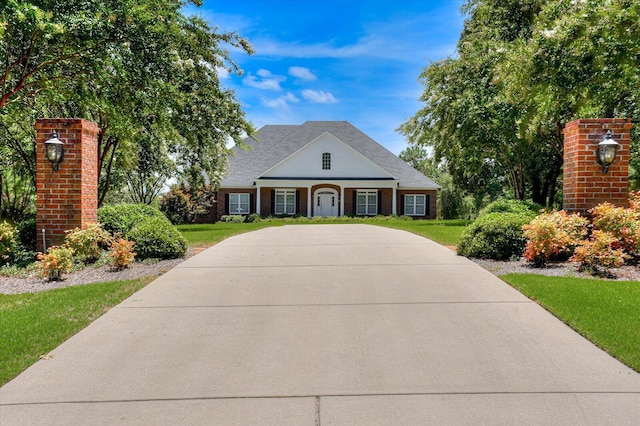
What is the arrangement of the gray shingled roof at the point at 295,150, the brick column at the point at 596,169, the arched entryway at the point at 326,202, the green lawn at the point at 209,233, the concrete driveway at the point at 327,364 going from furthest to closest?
the arched entryway at the point at 326,202 < the gray shingled roof at the point at 295,150 < the green lawn at the point at 209,233 < the brick column at the point at 596,169 < the concrete driveway at the point at 327,364

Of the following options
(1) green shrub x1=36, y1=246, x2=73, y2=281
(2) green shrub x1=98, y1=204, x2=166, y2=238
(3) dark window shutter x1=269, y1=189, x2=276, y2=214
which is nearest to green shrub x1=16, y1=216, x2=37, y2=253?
(2) green shrub x1=98, y1=204, x2=166, y2=238

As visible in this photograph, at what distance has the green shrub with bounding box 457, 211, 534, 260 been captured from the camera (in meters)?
8.65

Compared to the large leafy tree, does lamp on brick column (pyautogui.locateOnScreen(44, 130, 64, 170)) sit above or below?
below

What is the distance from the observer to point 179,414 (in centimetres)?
317

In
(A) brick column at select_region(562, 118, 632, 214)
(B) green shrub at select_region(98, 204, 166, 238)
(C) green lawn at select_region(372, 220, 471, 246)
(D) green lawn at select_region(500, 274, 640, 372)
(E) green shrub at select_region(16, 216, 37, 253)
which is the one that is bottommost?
(D) green lawn at select_region(500, 274, 640, 372)

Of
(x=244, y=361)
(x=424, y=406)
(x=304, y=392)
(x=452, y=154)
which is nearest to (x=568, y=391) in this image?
(x=424, y=406)

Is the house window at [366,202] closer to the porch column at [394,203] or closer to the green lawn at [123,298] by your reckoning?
the porch column at [394,203]

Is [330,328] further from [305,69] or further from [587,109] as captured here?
[305,69]

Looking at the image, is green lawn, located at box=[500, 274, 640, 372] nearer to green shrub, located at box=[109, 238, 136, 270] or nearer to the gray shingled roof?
green shrub, located at box=[109, 238, 136, 270]

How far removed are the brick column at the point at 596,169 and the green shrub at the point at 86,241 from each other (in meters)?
9.43

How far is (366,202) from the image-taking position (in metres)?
33.1

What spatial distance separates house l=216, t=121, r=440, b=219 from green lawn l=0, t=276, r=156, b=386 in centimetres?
2526

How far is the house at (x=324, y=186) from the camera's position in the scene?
3212cm

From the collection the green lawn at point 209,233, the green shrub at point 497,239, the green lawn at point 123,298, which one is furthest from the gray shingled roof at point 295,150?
the green lawn at point 123,298
